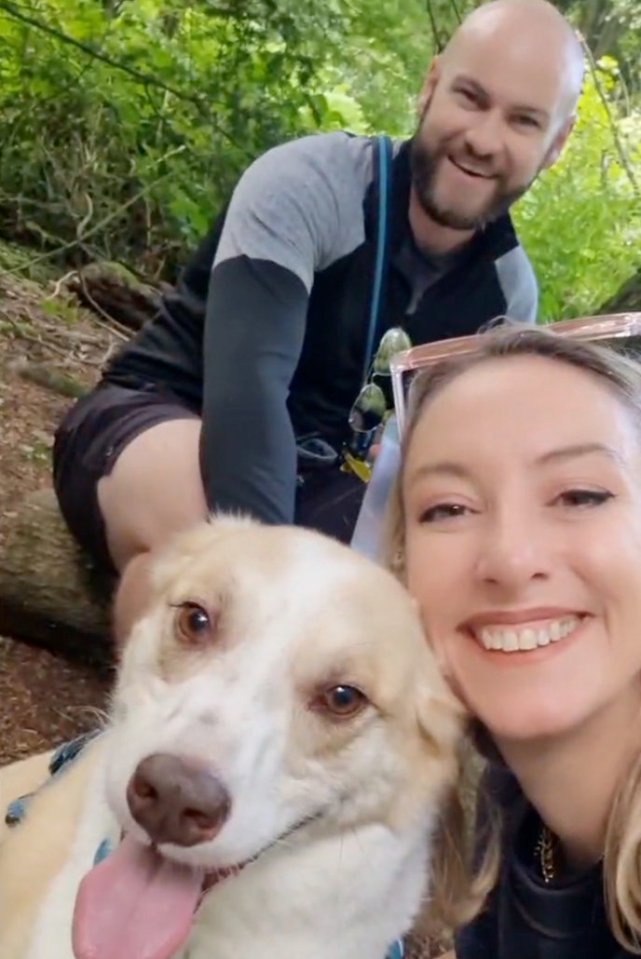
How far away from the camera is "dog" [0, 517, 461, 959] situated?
4.94 feet

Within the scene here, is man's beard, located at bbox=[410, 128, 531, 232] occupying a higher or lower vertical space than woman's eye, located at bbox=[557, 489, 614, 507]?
higher

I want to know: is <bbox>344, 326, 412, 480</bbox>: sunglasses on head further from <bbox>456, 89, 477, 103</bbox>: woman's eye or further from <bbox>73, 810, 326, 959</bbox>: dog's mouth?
<bbox>73, 810, 326, 959</bbox>: dog's mouth

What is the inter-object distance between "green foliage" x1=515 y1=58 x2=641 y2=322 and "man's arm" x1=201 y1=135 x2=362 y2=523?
301 cm

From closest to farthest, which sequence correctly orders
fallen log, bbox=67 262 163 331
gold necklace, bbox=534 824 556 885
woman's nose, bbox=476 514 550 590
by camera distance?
1. woman's nose, bbox=476 514 550 590
2. gold necklace, bbox=534 824 556 885
3. fallen log, bbox=67 262 163 331

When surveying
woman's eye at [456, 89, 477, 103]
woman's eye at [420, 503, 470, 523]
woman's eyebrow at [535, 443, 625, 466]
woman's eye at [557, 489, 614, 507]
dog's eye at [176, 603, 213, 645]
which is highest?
woman's eye at [456, 89, 477, 103]

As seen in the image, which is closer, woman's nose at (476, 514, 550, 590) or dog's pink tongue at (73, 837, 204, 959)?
dog's pink tongue at (73, 837, 204, 959)

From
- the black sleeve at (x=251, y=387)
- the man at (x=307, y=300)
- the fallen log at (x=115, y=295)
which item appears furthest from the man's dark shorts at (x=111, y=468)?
the fallen log at (x=115, y=295)

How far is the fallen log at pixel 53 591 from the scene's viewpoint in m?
3.27

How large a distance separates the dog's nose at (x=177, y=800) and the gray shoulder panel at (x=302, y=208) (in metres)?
1.60

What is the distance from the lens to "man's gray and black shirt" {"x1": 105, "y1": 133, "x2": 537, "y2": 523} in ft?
8.84

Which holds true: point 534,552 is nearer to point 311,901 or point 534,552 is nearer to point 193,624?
point 193,624

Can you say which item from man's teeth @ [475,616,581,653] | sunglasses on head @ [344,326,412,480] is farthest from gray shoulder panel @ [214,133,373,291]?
man's teeth @ [475,616,581,653]

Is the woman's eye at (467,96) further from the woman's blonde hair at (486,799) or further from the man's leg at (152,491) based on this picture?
the woman's blonde hair at (486,799)

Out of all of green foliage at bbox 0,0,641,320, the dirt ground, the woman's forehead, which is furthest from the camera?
green foliage at bbox 0,0,641,320
